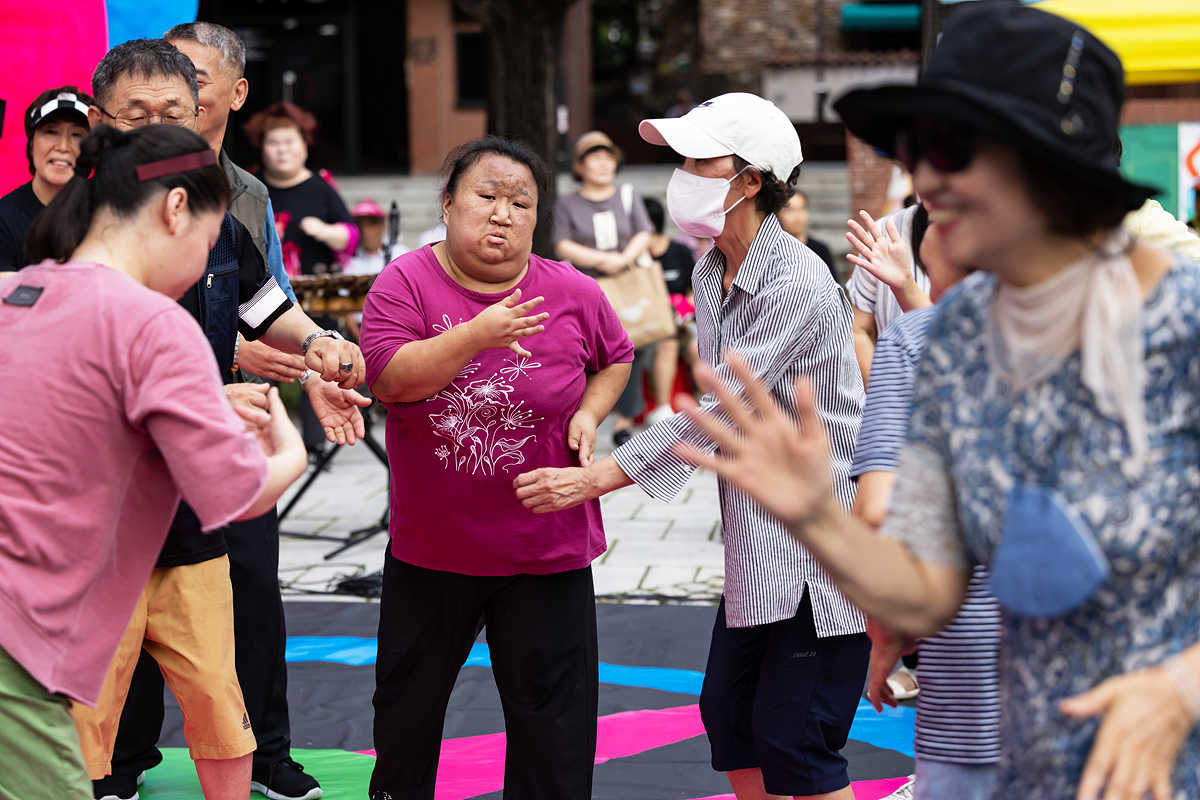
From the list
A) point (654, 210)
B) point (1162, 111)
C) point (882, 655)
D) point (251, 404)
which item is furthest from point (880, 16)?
point (882, 655)

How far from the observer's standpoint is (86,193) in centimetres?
236

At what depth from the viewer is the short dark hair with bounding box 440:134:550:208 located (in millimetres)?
3383

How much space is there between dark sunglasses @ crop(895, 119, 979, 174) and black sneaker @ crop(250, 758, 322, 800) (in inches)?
114

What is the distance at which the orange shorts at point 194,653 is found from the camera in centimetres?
329

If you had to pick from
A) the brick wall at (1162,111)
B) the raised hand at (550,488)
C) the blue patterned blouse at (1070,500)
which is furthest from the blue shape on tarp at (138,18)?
the brick wall at (1162,111)

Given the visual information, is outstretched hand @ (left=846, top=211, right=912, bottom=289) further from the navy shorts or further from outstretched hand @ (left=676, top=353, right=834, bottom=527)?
outstretched hand @ (left=676, top=353, right=834, bottom=527)

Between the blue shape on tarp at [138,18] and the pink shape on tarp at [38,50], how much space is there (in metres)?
0.25

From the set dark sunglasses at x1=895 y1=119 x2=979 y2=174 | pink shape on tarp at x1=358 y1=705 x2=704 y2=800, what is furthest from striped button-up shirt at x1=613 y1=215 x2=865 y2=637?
dark sunglasses at x1=895 y1=119 x2=979 y2=174

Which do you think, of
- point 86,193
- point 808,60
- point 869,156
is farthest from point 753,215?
point 808,60

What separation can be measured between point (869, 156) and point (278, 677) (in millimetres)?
10688

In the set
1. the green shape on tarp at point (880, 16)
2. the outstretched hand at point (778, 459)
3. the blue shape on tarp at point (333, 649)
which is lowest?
the blue shape on tarp at point (333, 649)

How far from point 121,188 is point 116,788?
224cm

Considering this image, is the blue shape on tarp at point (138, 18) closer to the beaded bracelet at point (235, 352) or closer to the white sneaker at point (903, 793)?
the beaded bracelet at point (235, 352)

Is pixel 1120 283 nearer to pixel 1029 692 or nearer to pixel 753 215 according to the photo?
pixel 1029 692
